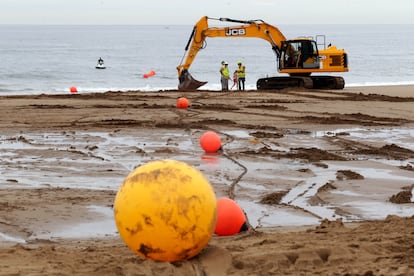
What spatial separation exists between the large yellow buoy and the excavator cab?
25771mm

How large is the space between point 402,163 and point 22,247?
7.95m

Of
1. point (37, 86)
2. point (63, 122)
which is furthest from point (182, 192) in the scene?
point (37, 86)

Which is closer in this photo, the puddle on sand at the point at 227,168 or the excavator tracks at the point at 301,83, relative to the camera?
the puddle on sand at the point at 227,168

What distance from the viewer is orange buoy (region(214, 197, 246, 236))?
7.09 m

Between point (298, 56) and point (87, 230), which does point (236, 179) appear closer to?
point (87, 230)

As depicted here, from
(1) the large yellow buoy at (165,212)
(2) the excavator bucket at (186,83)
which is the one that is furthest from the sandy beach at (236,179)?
(2) the excavator bucket at (186,83)

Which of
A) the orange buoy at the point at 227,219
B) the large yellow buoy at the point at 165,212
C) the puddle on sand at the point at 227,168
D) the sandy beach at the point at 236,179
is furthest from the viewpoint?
the puddle on sand at the point at 227,168

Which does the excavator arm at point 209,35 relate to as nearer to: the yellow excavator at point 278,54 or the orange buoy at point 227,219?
the yellow excavator at point 278,54

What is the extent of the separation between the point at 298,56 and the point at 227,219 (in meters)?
24.4

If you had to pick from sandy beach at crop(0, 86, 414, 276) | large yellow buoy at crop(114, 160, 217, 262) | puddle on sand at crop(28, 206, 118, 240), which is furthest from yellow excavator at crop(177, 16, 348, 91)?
large yellow buoy at crop(114, 160, 217, 262)

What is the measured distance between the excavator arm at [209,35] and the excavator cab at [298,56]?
365mm

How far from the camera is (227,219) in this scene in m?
7.13

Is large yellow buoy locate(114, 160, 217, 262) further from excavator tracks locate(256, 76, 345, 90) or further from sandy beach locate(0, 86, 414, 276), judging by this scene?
excavator tracks locate(256, 76, 345, 90)

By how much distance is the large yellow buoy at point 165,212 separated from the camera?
5.33m
